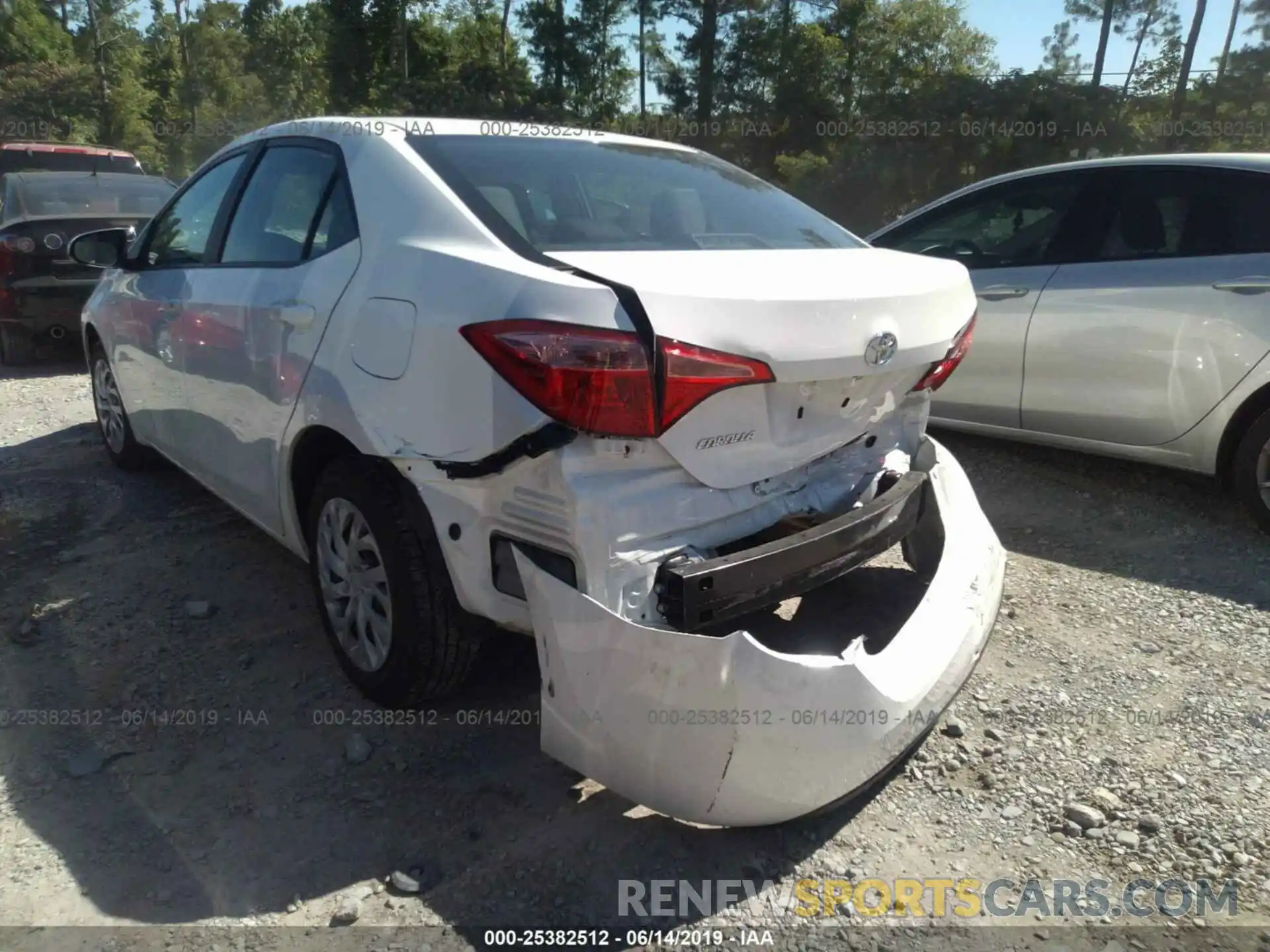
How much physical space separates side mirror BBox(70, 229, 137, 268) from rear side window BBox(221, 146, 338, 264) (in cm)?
133

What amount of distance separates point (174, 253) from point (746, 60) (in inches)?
892

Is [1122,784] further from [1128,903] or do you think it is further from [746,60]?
[746,60]

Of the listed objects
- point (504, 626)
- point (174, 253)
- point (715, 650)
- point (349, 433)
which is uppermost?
point (174, 253)

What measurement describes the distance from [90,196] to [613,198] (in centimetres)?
747

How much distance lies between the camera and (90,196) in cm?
831

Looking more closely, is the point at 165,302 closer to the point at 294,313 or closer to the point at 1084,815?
the point at 294,313

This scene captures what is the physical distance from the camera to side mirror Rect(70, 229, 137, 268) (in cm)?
441

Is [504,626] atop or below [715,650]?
below

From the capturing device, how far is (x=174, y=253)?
3.95 meters

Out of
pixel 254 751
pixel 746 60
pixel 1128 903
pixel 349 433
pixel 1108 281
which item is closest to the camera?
pixel 1128 903

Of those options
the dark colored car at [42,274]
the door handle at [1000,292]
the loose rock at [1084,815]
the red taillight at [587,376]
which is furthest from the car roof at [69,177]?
the loose rock at [1084,815]

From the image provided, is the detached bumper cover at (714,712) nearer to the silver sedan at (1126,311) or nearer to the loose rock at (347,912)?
the loose rock at (347,912)

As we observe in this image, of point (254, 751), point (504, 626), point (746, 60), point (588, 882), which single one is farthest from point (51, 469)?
point (746, 60)

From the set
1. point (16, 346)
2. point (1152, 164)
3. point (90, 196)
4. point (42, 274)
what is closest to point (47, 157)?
point (90, 196)
